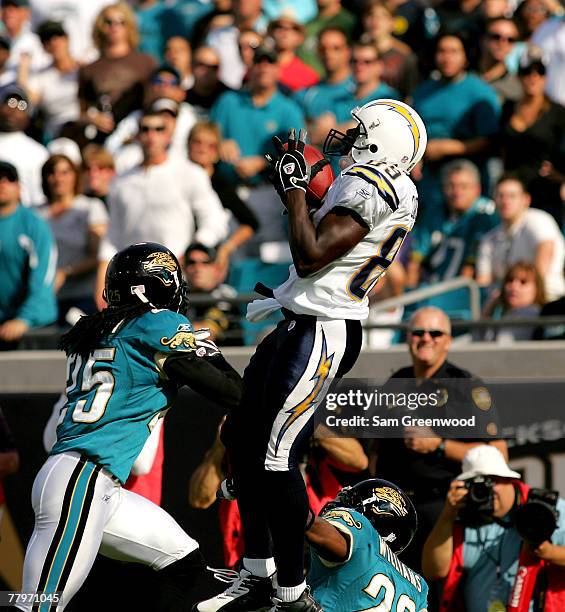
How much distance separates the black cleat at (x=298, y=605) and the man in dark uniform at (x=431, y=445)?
63.5 inches

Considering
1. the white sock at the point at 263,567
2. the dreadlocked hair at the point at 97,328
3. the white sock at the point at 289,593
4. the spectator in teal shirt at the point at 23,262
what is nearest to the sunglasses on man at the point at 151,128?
the spectator in teal shirt at the point at 23,262

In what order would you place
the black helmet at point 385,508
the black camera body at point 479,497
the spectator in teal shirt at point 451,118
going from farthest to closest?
the spectator in teal shirt at point 451,118, the black camera body at point 479,497, the black helmet at point 385,508

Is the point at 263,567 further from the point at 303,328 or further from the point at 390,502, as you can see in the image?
the point at 303,328

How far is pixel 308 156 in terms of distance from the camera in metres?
6.01

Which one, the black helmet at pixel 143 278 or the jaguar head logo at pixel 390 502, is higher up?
the black helmet at pixel 143 278

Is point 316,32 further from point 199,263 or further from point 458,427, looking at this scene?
point 458,427

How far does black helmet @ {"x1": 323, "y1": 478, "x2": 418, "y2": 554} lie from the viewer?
6.41 metres

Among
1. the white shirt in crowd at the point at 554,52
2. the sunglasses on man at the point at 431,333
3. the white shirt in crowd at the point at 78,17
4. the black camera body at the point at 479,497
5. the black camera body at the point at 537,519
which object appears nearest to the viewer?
the black camera body at the point at 537,519

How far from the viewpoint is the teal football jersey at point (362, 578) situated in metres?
6.11

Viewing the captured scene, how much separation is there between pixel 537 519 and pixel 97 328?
7.94 ft

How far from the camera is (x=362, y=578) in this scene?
612cm

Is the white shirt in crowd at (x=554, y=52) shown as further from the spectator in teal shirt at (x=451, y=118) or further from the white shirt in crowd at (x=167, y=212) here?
the white shirt in crowd at (x=167, y=212)

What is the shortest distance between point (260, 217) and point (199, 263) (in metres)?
1.04

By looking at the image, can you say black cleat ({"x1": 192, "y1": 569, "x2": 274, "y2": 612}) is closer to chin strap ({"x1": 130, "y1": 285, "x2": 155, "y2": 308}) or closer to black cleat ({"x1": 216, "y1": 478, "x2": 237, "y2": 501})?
black cleat ({"x1": 216, "y1": 478, "x2": 237, "y2": 501})
